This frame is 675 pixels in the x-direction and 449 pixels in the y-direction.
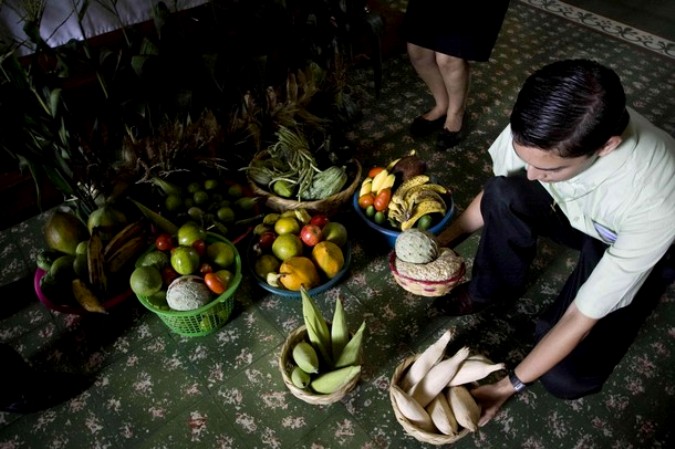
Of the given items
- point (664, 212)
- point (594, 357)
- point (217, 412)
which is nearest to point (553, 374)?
point (594, 357)

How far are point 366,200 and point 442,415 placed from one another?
3.14ft

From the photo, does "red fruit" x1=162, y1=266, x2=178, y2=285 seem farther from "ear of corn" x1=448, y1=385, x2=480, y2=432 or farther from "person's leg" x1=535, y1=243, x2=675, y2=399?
"person's leg" x1=535, y1=243, x2=675, y2=399

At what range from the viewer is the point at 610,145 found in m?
1.07

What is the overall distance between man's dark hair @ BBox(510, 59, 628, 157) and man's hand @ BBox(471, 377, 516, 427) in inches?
29.3

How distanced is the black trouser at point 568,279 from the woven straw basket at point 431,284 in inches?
2.3

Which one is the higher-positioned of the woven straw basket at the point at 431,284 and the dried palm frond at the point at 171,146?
the dried palm frond at the point at 171,146

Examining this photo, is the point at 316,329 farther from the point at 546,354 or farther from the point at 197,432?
the point at 546,354

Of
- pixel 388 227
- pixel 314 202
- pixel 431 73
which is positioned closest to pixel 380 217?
pixel 388 227

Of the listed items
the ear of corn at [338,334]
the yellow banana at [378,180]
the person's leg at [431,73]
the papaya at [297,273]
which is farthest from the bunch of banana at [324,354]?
the person's leg at [431,73]

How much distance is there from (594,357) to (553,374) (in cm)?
13

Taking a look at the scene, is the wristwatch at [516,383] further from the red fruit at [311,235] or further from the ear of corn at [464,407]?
the red fruit at [311,235]

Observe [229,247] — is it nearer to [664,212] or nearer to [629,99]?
[664,212]

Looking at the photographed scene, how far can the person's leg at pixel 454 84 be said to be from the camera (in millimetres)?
2316

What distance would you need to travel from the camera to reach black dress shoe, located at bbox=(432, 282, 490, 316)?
172 cm
